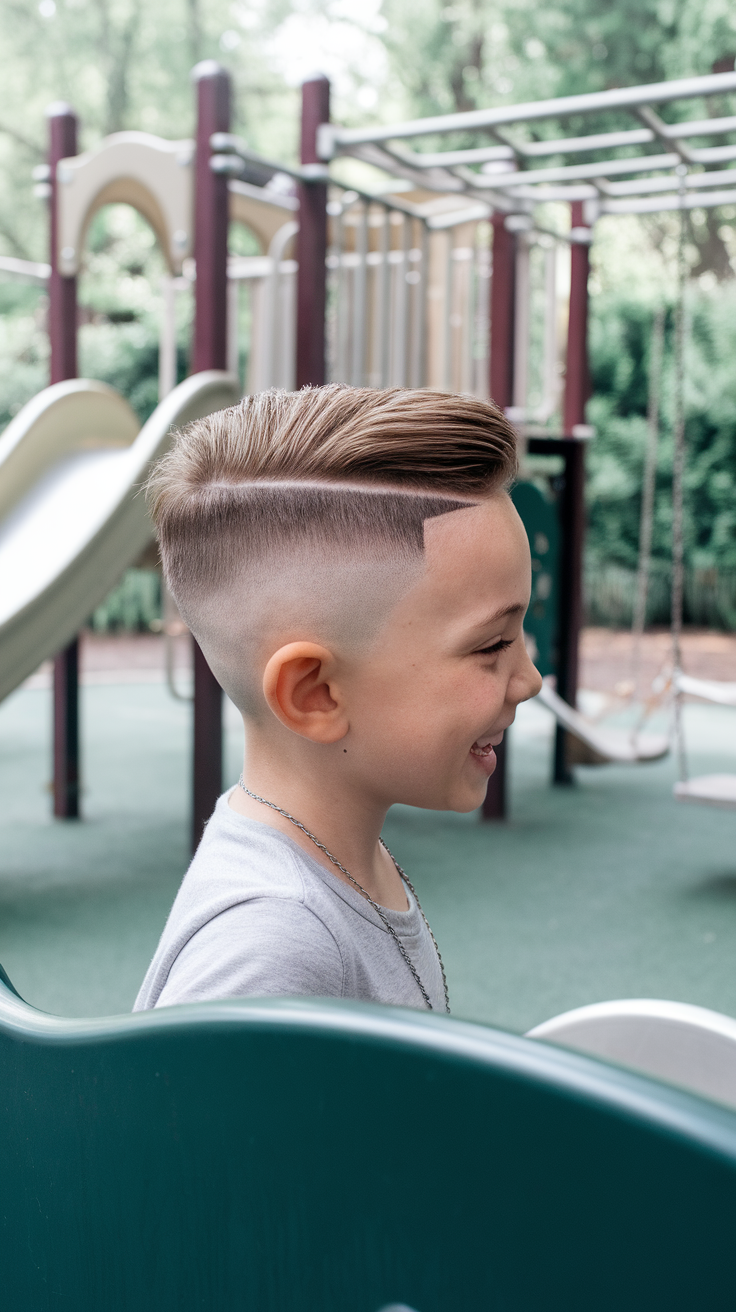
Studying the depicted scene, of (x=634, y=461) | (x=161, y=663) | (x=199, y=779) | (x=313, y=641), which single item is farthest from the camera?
(x=634, y=461)

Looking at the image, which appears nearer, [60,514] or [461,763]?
[461,763]

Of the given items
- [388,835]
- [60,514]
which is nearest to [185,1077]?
[60,514]

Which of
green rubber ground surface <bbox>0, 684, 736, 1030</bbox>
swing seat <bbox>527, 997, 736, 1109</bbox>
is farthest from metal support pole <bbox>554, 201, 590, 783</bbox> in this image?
swing seat <bbox>527, 997, 736, 1109</bbox>

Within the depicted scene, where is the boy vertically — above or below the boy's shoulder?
above

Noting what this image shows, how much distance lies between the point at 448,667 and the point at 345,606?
0.22 ft

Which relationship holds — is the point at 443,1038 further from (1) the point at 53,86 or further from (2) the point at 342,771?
(1) the point at 53,86

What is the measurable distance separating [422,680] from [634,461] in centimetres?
1003

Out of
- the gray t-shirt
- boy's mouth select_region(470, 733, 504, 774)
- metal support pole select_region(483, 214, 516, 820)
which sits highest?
metal support pole select_region(483, 214, 516, 820)

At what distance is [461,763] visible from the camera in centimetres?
74

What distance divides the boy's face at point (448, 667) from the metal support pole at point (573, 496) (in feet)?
13.7

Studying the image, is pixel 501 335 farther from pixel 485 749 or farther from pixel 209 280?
pixel 485 749

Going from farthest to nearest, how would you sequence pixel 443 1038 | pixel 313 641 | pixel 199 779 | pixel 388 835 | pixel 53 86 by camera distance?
pixel 53 86 → pixel 388 835 → pixel 199 779 → pixel 313 641 → pixel 443 1038

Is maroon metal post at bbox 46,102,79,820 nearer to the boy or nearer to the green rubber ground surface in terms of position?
the green rubber ground surface

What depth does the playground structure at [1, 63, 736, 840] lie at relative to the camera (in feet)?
11.0
